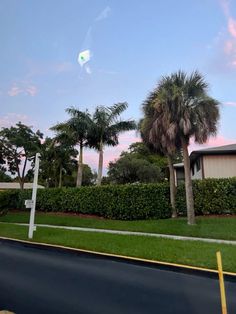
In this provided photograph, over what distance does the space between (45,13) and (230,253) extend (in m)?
11.7

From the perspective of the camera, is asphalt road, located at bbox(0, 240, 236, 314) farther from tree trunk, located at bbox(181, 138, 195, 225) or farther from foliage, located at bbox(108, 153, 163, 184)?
foliage, located at bbox(108, 153, 163, 184)

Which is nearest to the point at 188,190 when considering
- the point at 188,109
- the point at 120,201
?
the point at 188,109

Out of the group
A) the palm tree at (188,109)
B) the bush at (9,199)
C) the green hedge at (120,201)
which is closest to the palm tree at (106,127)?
the green hedge at (120,201)

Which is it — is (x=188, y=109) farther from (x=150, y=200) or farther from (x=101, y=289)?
(x=101, y=289)

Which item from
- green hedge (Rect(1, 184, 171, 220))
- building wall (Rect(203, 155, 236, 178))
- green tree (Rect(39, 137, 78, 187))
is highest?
green tree (Rect(39, 137, 78, 187))

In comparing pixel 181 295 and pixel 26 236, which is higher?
pixel 26 236

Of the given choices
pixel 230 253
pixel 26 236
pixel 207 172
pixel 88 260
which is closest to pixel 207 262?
pixel 230 253

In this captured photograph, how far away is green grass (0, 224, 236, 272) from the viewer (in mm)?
8906

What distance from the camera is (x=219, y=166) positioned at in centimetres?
2519

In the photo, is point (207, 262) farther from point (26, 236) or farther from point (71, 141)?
point (71, 141)

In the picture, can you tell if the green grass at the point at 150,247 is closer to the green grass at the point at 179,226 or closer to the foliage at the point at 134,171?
the green grass at the point at 179,226

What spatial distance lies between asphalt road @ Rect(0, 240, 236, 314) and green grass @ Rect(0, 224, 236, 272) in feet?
2.41

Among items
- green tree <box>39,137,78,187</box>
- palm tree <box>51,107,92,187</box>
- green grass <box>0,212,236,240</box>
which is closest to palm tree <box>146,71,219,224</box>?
green grass <box>0,212,236,240</box>

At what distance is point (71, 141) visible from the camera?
27.7 metres
